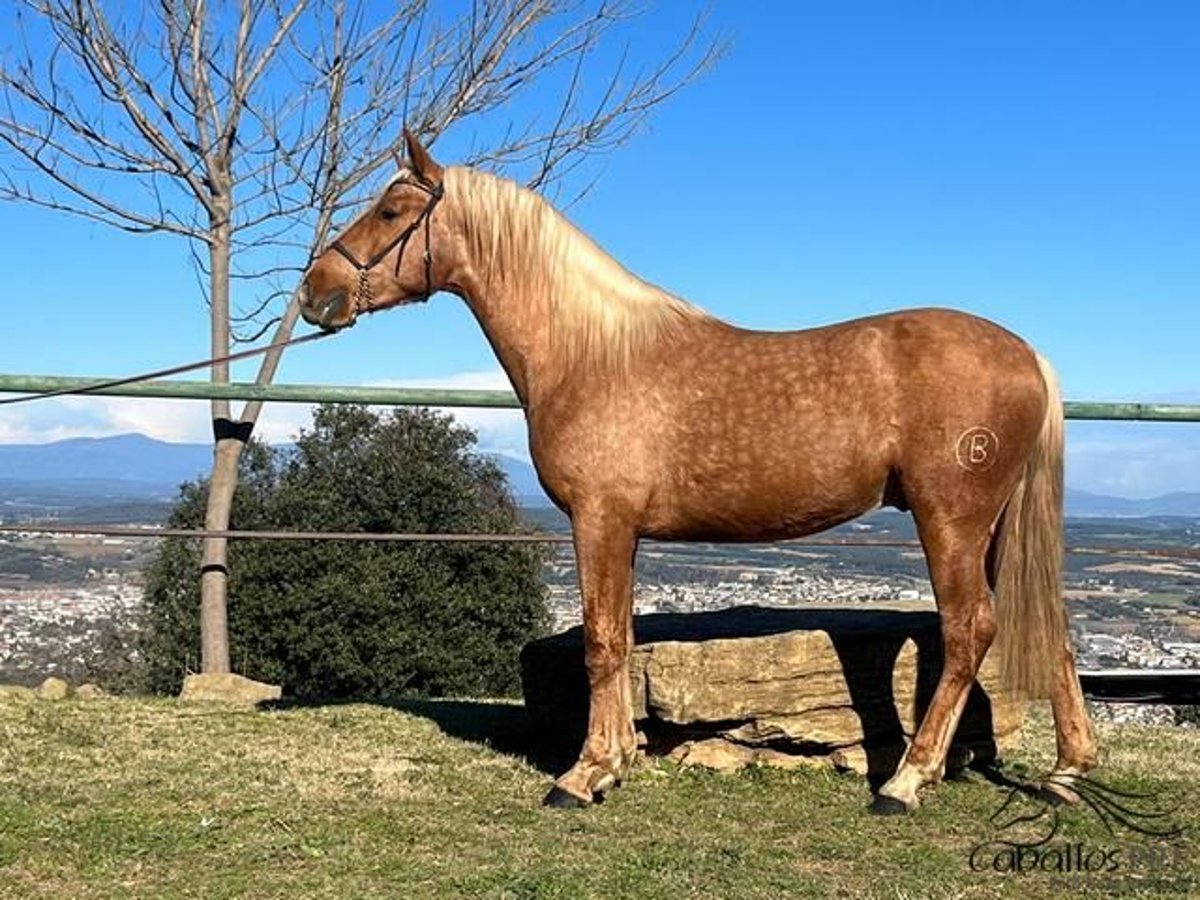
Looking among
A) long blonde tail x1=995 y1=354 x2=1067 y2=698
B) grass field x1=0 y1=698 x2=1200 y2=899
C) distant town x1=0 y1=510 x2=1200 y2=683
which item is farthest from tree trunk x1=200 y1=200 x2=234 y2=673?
long blonde tail x1=995 y1=354 x2=1067 y2=698

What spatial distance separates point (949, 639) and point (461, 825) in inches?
67.3

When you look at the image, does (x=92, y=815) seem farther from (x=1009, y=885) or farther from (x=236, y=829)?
(x=1009, y=885)

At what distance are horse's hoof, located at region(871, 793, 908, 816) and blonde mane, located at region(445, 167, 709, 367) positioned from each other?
67.2 inches

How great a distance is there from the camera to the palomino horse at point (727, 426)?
4047mm

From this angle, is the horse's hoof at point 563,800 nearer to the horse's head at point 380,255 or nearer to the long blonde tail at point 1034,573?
the long blonde tail at point 1034,573

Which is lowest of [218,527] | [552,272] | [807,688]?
[807,688]

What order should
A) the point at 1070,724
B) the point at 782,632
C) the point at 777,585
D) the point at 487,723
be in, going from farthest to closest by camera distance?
the point at 777,585, the point at 487,723, the point at 782,632, the point at 1070,724

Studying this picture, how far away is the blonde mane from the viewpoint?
4340 mm

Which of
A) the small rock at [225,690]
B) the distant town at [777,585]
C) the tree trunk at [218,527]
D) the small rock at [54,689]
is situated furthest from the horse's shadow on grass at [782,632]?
the small rock at [54,689]

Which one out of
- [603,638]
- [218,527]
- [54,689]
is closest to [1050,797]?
[603,638]

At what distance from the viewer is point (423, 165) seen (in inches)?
170

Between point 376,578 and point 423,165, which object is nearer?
point 423,165

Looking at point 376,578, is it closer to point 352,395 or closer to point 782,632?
point 352,395

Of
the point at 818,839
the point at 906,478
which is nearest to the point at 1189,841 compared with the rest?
the point at 818,839
